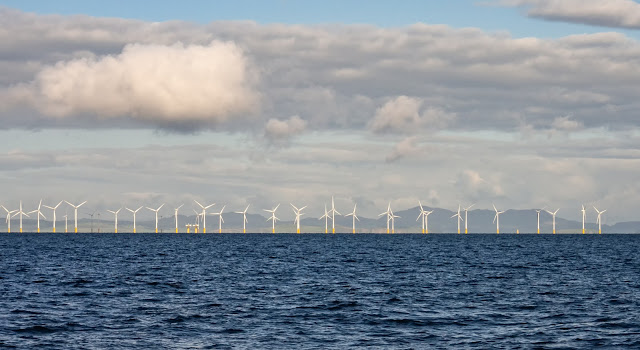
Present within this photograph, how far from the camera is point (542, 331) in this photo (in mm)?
48781

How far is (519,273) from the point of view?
98.1 meters

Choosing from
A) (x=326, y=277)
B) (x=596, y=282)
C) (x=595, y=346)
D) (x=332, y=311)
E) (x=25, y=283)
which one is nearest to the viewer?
(x=595, y=346)

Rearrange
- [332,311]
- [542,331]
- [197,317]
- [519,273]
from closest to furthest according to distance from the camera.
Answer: [542,331] → [197,317] → [332,311] → [519,273]

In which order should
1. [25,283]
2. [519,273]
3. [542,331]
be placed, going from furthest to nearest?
[519,273] → [25,283] → [542,331]

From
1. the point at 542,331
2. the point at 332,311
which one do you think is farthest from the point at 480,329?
the point at 332,311

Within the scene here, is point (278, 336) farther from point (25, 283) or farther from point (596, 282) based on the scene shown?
point (596, 282)

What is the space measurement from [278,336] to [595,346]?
60.6ft

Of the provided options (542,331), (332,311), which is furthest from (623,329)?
(332,311)

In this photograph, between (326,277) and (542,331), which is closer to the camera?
(542,331)

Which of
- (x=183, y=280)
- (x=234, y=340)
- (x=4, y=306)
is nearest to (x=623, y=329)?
(x=234, y=340)

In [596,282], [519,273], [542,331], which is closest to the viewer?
[542,331]

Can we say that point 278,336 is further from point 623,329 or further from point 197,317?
point 623,329

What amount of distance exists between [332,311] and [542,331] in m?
15.8

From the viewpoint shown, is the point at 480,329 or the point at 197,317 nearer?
the point at 480,329
